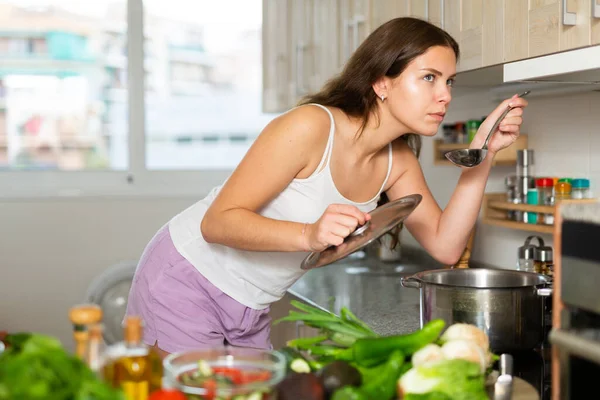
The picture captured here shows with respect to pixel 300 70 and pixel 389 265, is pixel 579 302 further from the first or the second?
pixel 300 70

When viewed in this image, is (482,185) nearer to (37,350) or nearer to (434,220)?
(434,220)

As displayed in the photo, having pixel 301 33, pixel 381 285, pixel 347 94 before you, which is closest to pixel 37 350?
pixel 347 94

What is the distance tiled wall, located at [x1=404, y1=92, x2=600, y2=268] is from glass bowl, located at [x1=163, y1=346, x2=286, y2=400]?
1393mm

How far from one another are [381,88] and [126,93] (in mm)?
2505

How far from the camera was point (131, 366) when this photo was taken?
908mm

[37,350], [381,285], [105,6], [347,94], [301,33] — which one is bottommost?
[381,285]

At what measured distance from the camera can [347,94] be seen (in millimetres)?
1667

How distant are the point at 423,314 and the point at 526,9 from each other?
0.66 metres

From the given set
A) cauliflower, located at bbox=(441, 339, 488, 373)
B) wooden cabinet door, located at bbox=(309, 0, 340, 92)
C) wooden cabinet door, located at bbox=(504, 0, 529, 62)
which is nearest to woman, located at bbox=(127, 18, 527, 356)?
wooden cabinet door, located at bbox=(504, 0, 529, 62)

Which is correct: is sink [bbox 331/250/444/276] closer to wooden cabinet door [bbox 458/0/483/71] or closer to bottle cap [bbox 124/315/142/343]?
wooden cabinet door [bbox 458/0/483/71]

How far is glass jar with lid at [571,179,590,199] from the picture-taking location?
1.97 m

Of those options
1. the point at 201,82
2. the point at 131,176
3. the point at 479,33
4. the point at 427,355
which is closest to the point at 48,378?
the point at 427,355

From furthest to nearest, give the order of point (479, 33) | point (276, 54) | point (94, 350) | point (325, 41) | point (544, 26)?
1. point (276, 54)
2. point (325, 41)
3. point (479, 33)
4. point (544, 26)
5. point (94, 350)

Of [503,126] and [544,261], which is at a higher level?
[503,126]
